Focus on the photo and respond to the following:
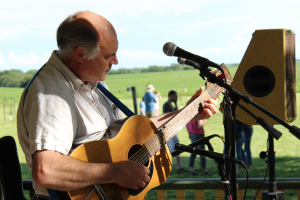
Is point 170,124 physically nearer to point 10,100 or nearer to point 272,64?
point 272,64

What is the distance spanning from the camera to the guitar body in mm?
1428

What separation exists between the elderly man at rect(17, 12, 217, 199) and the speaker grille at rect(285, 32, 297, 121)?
4.71ft

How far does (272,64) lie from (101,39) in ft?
5.09

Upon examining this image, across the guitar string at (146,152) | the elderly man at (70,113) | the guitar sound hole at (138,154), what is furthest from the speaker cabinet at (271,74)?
the elderly man at (70,113)

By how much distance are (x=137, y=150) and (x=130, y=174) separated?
217 mm

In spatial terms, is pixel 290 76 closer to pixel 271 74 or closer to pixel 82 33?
pixel 271 74

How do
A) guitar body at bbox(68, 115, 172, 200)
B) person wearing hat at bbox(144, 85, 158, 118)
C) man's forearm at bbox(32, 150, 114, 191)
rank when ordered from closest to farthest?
man's forearm at bbox(32, 150, 114, 191), guitar body at bbox(68, 115, 172, 200), person wearing hat at bbox(144, 85, 158, 118)

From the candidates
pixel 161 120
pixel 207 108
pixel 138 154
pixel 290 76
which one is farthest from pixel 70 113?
pixel 290 76

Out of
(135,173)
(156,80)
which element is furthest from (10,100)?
(135,173)

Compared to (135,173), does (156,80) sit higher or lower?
lower

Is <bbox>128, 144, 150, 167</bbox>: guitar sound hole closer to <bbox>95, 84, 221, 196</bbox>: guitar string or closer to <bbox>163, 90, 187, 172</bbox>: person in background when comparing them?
<bbox>95, 84, 221, 196</bbox>: guitar string

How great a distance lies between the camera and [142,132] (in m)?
1.79

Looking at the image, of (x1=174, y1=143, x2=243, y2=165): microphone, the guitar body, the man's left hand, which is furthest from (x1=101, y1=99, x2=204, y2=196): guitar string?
(x1=174, y1=143, x2=243, y2=165): microphone

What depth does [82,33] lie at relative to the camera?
1.49 meters
